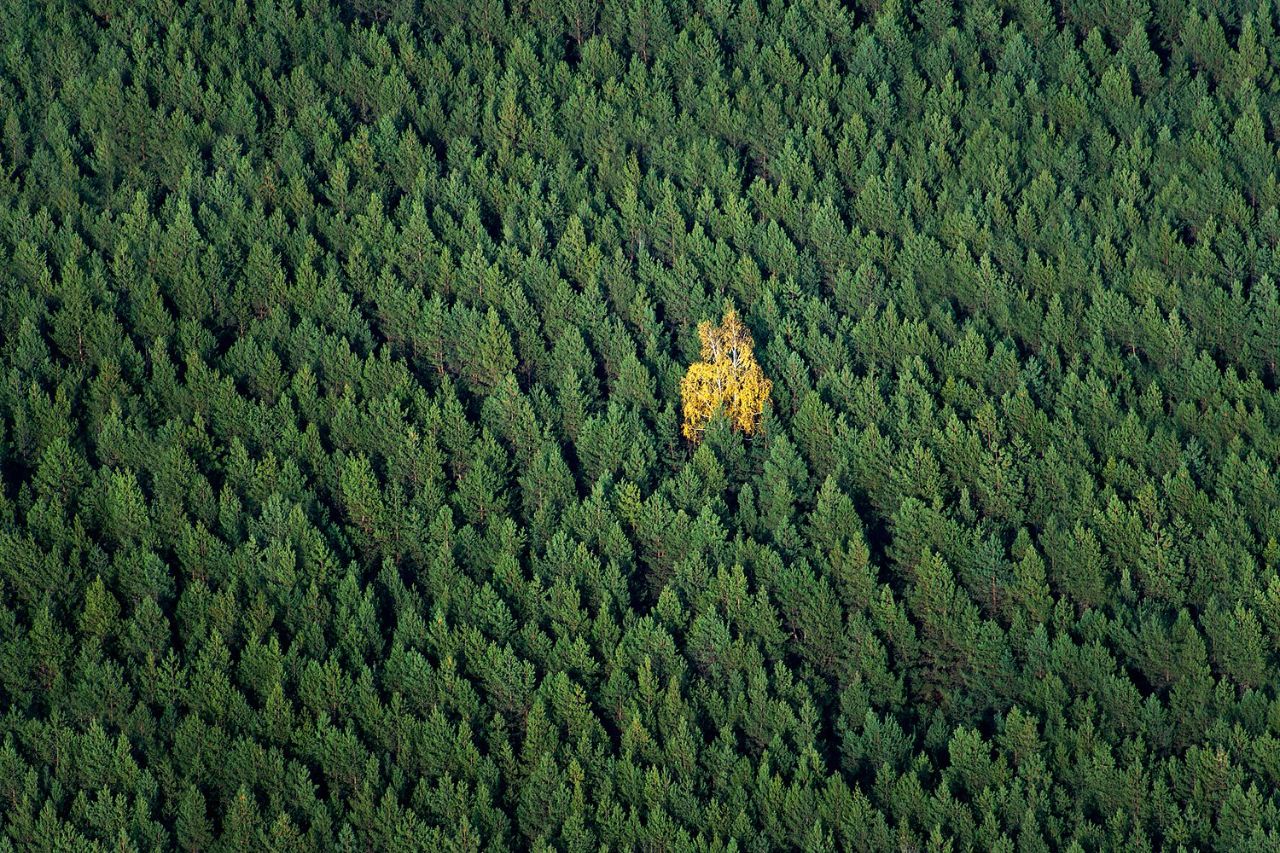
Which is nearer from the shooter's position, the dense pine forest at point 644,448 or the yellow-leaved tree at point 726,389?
the dense pine forest at point 644,448

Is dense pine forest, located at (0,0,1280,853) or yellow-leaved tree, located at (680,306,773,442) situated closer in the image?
dense pine forest, located at (0,0,1280,853)

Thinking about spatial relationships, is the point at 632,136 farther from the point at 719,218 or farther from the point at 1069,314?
the point at 1069,314

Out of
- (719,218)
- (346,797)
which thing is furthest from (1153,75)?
(346,797)

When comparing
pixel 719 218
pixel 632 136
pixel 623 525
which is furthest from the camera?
pixel 632 136

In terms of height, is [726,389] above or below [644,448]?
above
